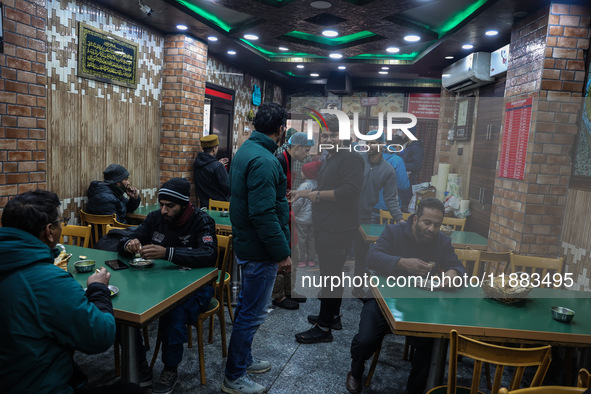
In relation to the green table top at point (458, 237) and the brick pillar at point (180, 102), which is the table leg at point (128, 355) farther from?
the brick pillar at point (180, 102)

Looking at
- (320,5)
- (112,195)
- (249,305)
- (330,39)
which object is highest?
(330,39)

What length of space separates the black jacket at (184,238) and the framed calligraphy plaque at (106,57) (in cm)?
219

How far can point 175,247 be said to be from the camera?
2.40m

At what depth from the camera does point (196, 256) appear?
2.29m

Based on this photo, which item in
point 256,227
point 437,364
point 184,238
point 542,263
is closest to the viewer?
point 437,364

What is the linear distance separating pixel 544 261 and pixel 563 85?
140 cm

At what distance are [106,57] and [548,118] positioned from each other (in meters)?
4.22

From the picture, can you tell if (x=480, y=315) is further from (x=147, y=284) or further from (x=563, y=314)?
(x=147, y=284)

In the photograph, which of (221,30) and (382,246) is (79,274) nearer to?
(382,246)

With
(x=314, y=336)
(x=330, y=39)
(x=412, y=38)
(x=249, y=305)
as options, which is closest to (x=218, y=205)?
(x=314, y=336)

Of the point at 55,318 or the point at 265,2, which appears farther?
the point at 265,2

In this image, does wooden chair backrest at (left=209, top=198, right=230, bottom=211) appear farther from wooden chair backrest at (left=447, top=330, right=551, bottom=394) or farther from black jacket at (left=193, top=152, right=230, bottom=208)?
wooden chair backrest at (left=447, top=330, right=551, bottom=394)

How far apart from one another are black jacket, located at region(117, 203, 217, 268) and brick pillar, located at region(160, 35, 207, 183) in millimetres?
2635

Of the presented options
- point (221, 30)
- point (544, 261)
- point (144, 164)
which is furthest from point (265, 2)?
point (544, 261)
